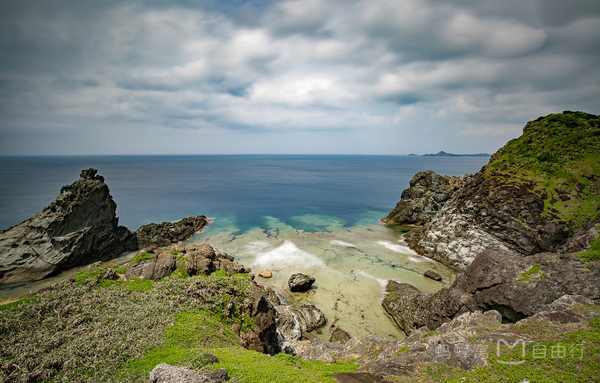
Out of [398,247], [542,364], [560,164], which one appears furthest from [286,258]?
[560,164]

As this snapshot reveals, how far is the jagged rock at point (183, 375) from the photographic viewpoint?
13289mm

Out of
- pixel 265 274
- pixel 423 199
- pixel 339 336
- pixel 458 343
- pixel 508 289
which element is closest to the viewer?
pixel 458 343

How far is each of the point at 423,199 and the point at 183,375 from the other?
257ft

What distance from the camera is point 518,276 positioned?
27422 mm

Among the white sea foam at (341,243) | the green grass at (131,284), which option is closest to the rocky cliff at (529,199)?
the white sea foam at (341,243)

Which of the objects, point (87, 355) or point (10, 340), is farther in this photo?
point (10, 340)

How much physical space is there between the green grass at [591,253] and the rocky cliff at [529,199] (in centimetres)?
1254

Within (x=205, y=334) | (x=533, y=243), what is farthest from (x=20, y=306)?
(x=533, y=243)

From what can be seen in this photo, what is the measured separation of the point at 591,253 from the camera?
27.8 meters

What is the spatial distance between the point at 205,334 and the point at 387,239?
2049 inches

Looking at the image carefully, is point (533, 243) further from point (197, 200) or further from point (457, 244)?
point (197, 200)

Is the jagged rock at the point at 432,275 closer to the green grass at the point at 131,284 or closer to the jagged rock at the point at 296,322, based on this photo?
the jagged rock at the point at 296,322

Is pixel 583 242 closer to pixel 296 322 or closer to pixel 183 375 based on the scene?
pixel 296 322

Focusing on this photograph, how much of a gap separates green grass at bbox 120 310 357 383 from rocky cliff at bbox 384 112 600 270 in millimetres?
40913
